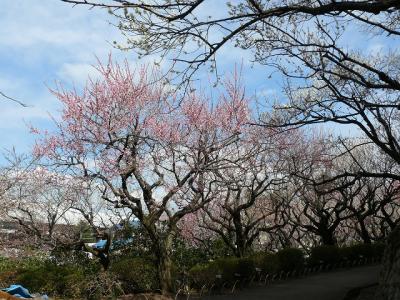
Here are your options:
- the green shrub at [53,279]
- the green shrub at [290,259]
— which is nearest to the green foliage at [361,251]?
the green shrub at [290,259]

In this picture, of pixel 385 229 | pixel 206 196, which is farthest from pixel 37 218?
pixel 385 229

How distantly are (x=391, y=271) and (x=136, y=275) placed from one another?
10643 mm

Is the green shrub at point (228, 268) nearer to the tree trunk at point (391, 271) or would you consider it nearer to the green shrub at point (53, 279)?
the green shrub at point (53, 279)

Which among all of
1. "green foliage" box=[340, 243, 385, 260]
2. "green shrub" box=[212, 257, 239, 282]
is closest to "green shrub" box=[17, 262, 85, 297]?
"green shrub" box=[212, 257, 239, 282]

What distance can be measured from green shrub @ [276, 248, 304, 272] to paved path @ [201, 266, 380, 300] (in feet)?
2.28

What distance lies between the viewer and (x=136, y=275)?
14297 millimetres

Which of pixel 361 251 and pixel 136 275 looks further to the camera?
pixel 361 251

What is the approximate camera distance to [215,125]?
49.2 ft

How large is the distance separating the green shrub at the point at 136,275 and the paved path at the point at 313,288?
6.01 feet

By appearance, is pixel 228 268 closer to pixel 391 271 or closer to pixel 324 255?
pixel 324 255

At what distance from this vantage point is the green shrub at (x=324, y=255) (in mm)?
20422

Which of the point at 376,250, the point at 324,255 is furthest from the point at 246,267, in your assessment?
the point at 376,250

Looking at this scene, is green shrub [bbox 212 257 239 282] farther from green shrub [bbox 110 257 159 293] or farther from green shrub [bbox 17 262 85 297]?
green shrub [bbox 17 262 85 297]

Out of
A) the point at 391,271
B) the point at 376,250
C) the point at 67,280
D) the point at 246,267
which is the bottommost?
the point at 391,271
